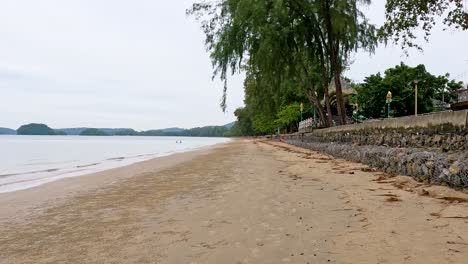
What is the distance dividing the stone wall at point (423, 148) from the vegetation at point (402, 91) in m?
22.3

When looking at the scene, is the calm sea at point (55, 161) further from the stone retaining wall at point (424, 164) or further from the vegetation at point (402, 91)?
the vegetation at point (402, 91)

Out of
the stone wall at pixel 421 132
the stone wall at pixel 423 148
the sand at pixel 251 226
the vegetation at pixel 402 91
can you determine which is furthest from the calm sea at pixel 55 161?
the vegetation at pixel 402 91

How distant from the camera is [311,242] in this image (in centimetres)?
352

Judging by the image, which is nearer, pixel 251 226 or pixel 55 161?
pixel 251 226

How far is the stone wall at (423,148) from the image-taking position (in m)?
5.35

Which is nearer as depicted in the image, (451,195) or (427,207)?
(427,207)

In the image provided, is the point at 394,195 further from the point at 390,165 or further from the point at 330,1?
the point at 330,1

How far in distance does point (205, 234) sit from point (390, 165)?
17.4ft

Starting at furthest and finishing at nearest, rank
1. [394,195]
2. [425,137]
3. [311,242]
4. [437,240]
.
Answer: [425,137], [394,195], [311,242], [437,240]

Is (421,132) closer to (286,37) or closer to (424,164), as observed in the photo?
(424,164)

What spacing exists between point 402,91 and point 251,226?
3096cm

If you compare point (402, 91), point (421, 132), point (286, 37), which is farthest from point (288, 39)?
point (402, 91)

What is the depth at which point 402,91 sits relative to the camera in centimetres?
3173

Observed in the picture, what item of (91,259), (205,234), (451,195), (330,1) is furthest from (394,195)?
(330,1)
